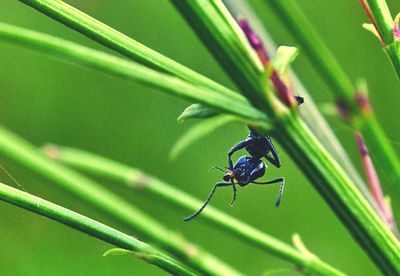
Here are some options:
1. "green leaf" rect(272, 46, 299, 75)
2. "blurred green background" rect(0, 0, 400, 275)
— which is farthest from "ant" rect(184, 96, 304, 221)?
"blurred green background" rect(0, 0, 400, 275)

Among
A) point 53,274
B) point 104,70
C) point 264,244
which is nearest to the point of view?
point 104,70

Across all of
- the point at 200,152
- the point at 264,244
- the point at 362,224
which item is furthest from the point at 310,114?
the point at 200,152

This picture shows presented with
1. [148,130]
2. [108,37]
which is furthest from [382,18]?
[148,130]

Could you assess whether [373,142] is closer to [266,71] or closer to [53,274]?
[266,71]

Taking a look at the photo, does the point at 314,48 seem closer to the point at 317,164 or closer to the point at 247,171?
the point at 317,164

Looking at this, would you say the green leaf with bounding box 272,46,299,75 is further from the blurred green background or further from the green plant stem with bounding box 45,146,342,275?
the blurred green background
